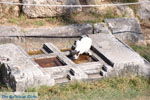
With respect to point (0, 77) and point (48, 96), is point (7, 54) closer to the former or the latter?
point (0, 77)

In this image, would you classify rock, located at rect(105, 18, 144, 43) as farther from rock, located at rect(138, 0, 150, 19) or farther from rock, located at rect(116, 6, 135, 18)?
rock, located at rect(138, 0, 150, 19)

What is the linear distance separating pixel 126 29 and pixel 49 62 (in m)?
2.22

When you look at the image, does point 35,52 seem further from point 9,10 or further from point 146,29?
point 146,29

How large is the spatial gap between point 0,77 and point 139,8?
4.18m

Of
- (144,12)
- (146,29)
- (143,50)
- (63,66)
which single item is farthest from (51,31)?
(144,12)

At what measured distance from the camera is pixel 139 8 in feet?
34.0

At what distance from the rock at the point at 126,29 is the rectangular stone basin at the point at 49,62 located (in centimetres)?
178

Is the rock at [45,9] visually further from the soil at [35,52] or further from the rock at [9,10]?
the soil at [35,52]

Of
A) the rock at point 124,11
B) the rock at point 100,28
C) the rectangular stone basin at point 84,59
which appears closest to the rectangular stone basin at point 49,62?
the rectangular stone basin at point 84,59

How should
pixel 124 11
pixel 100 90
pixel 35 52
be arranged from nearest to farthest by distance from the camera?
pixel 100 90 → pixel 35 52 → pixel 124 11

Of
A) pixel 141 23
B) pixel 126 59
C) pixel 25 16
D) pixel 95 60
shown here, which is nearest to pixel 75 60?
pixel 95 60

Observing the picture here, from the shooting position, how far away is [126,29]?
9391 millimetres

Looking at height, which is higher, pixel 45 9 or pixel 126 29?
pixel 45 9

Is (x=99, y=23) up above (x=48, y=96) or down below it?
above
